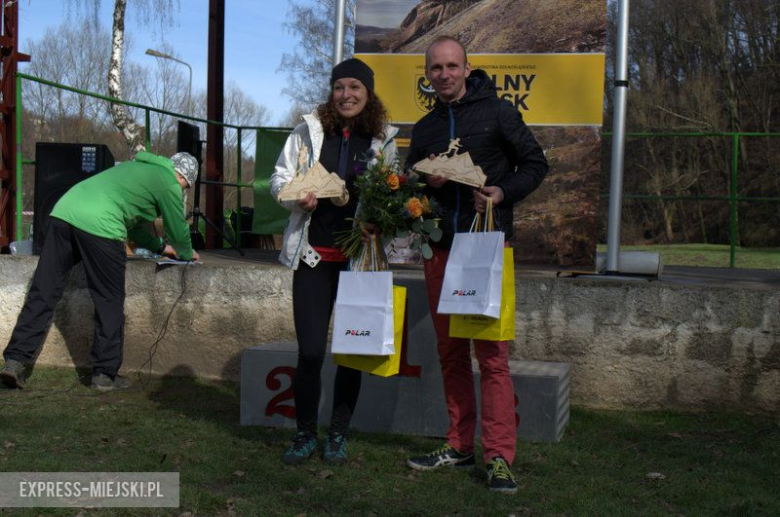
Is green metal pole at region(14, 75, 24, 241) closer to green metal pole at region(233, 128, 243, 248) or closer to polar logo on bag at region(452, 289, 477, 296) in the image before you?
green metal pole at region(233, 128, 243, 248)

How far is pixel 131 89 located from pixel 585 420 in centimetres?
3031

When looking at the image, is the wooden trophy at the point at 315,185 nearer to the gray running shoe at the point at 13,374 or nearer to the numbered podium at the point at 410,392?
the numbered podium at the point at 410,392

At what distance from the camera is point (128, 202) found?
606cm

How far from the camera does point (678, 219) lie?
71.2 feet

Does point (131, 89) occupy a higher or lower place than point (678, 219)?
higher

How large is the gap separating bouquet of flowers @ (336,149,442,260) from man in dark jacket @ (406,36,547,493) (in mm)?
92

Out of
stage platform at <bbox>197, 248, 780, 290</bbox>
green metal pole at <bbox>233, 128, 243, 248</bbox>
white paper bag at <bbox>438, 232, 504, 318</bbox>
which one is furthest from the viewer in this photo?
green metal pole at <bbox>233, 128, 243, 248</bbox>

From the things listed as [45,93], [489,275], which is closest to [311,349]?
[489,275]

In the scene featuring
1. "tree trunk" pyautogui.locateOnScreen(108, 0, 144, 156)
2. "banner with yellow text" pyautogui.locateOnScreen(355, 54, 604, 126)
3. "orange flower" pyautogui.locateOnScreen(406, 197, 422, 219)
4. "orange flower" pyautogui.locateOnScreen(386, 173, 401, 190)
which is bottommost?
"orange flower" pyautogui.locateOnScreen(406, 197, 422, 219)

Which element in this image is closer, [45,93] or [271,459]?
[271,459]

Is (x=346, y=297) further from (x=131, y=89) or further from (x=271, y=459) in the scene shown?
(x=131, y=89)

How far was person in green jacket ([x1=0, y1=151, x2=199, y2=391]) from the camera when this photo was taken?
598cm

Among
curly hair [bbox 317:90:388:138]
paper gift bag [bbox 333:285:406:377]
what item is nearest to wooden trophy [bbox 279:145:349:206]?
curly hair [bbox 317:90:388:138]

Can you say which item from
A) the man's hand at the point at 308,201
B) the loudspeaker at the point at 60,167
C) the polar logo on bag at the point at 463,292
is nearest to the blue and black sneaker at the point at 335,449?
the polar logo on bag at the point at 463,292
